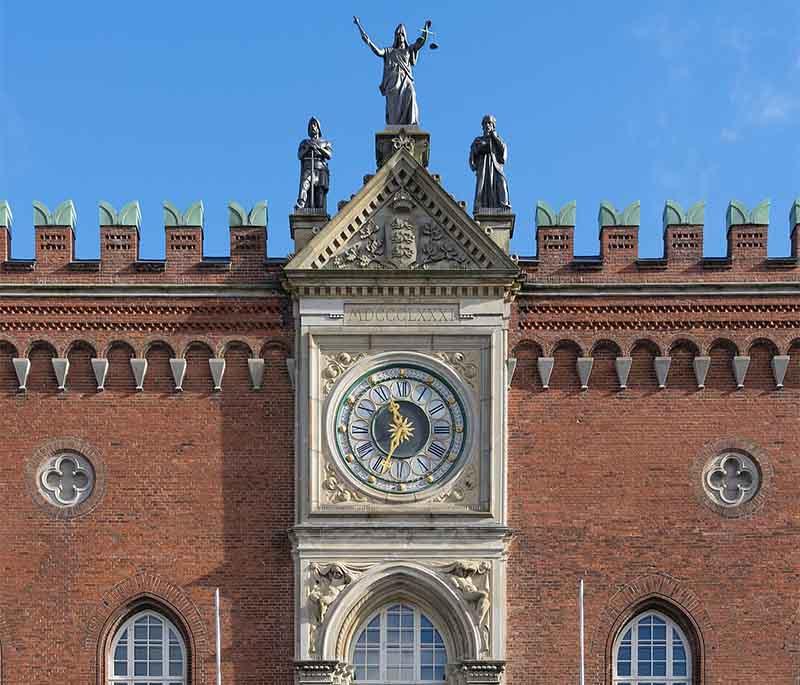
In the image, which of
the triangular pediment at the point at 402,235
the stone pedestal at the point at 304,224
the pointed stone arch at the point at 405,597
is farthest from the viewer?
the stone pedestal at the point at 304,224

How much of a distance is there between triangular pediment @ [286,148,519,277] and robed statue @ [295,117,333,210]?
91 cm

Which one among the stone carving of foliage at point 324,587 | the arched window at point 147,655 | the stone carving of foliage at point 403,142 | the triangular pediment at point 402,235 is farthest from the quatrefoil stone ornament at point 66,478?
the stone carving of foliage at point 403,142

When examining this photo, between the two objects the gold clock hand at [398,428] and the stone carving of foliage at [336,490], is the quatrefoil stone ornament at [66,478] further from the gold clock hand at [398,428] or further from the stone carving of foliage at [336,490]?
the gold clock hand at [398,428]

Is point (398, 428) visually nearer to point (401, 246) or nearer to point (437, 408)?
point (437, 408)

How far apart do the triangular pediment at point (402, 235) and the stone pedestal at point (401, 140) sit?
1.57 feet

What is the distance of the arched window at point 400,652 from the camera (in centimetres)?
3547

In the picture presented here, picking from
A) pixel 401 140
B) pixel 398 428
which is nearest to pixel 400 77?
pixel 401 140

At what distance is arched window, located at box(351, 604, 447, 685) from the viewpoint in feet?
116

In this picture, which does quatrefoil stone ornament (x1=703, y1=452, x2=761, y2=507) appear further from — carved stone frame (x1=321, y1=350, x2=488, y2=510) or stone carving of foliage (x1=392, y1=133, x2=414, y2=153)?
stone carving of foliage (x1=392, y1=133, x2=414, y2=153)

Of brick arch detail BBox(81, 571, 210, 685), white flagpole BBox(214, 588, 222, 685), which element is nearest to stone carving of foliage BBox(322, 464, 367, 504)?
white flagpole BBox(214, 588, 222, 685)

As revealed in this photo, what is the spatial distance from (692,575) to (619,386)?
3.69m

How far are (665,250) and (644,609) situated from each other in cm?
668

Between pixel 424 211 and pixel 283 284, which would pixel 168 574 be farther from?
pixel 424 211

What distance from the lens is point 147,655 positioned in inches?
1399
